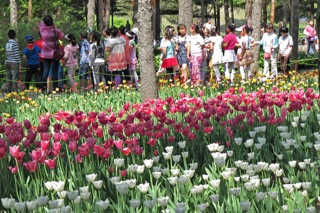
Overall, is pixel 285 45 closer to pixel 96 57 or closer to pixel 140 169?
pixel 96 57

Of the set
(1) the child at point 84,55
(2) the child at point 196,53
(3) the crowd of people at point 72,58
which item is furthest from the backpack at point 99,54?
(2) the child at point 196,53

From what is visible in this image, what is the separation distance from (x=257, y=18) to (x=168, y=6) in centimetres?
4547

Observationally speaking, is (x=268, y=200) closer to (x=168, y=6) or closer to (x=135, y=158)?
(x=135, y=158)

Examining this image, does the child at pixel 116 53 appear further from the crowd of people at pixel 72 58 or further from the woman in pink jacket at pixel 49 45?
the woman in pink jacket at pixel 49 45

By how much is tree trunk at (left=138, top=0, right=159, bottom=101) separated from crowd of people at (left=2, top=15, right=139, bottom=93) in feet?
10.8

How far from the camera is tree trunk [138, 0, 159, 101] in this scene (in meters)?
10.2

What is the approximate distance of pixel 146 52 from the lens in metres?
10.4

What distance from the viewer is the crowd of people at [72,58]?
14.3 metres

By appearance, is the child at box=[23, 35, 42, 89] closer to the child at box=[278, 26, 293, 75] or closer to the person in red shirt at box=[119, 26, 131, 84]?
the person in red shirt at box=[119, 26, 131, 84]

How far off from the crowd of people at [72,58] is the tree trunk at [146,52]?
10.8ft

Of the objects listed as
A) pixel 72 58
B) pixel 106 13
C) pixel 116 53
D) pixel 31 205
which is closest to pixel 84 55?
pixel 72 58

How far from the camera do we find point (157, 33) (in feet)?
112

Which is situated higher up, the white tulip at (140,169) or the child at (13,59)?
the child at (13,59)

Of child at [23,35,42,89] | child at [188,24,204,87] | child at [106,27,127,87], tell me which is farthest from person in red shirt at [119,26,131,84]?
child at [23,35,42,89]
